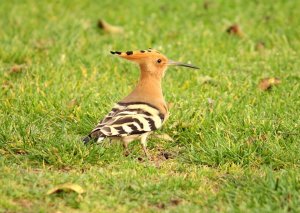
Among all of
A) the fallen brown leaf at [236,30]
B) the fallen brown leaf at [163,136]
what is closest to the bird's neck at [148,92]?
the fallen brown leaf at [163,136]

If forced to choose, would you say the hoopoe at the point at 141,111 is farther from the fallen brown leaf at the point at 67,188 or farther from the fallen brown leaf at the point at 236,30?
the fallen brown leaf at the point at 236,30

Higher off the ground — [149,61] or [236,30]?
[236,30]

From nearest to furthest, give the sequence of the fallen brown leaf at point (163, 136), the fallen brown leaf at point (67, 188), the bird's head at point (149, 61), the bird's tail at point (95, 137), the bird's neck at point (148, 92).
A: the fallen brown leaf at point (67, 188)
the bird's tail at point (95, 137)
the bird's neck at point (148, 92)
the fallen brown leaf at point (163, 136)
the bird's head at point (149, 61)

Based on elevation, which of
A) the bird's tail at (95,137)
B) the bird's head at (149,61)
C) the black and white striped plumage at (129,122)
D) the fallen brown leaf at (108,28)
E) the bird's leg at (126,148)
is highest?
the fallen brown leaf at (108,28)

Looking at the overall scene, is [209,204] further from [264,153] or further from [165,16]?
[165,16]

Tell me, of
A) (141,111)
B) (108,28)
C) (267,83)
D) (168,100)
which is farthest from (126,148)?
(108,28)

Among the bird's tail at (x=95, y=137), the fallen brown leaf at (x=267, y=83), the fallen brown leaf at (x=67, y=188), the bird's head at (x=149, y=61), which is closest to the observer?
the fallen brown leaf at (x=67, y=188)

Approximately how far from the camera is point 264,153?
5.29 m

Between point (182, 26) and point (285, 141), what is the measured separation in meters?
3.93

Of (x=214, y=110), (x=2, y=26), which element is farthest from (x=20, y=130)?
(x=2, y=26)

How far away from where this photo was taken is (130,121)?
5223mm

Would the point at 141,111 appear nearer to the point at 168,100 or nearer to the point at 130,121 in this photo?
the point at 130,121

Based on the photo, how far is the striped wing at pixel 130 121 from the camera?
16.8ft

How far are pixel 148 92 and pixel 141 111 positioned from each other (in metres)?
0.38
